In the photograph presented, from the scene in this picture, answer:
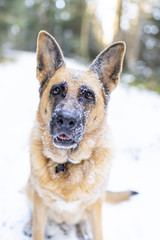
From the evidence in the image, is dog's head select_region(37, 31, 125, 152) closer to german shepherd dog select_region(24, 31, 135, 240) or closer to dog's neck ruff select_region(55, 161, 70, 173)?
german shepherd dog select_region(24, 31, 135, 240)

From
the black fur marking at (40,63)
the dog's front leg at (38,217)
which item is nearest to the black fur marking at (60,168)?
the dog's front leg at (38,217)

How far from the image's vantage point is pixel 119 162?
12.5 feet

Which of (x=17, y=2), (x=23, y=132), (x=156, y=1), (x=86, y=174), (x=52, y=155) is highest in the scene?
(x=156, y=1)

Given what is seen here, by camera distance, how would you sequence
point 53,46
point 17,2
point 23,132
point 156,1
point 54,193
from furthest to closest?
point 156,1 < point 17,2 < point 23,132 < point 53,46 < point 54,193

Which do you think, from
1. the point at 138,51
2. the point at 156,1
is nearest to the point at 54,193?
the point at 138,51

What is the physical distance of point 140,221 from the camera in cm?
263

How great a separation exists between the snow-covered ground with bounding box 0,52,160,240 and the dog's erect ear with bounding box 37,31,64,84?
1208 millimetres

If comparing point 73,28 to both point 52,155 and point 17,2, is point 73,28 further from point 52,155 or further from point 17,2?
point 52,155

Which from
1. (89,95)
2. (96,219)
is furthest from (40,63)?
(96,219)

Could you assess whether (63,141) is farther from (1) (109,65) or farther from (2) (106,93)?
(1) (109,65)

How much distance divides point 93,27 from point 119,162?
47.5 feet

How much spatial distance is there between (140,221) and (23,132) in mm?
2813

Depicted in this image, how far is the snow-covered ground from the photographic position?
2.52 metres

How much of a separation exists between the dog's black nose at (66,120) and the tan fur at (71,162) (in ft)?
0.77
